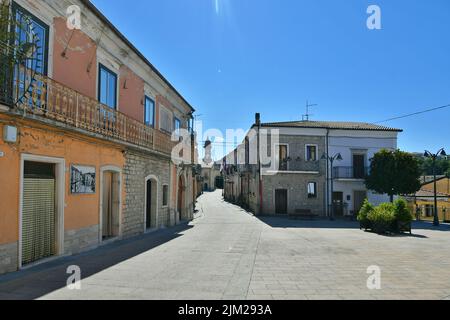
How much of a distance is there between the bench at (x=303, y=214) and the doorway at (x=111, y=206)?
15.4 m

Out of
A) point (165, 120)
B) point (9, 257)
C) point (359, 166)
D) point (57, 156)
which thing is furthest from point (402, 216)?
point (9, 257)

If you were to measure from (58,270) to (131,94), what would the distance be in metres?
7.82

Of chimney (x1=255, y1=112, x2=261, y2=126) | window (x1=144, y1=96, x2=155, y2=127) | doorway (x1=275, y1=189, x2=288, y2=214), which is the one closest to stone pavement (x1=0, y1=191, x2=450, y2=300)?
window (x1=144, y1=96, x2=155, y2=127)

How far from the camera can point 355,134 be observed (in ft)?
85.0

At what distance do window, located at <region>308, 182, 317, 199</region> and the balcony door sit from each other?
3416 millimetres

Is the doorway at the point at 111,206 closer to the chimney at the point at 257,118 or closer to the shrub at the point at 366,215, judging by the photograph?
the shrub at the point at 366,215

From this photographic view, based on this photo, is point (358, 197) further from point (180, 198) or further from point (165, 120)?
point (165, 120)

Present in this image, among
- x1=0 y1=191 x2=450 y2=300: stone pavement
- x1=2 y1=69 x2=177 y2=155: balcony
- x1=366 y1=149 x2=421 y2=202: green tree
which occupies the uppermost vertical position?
x1=2 y1=69 x2=177 y2=155: balcony

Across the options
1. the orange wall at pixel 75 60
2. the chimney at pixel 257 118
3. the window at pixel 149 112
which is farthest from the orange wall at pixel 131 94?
the chimney at pixel 257 118

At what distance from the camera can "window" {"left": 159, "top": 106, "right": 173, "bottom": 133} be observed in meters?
16.2

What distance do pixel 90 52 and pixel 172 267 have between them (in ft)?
23.2

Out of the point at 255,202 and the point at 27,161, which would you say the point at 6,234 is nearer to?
the point at 27,161

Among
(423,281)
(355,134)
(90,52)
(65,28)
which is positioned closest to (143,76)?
(90,52)

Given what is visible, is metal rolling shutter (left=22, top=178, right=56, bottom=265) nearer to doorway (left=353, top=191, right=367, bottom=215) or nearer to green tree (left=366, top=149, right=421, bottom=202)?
green tree (left=366, top=149, right=421, bottom=202)
